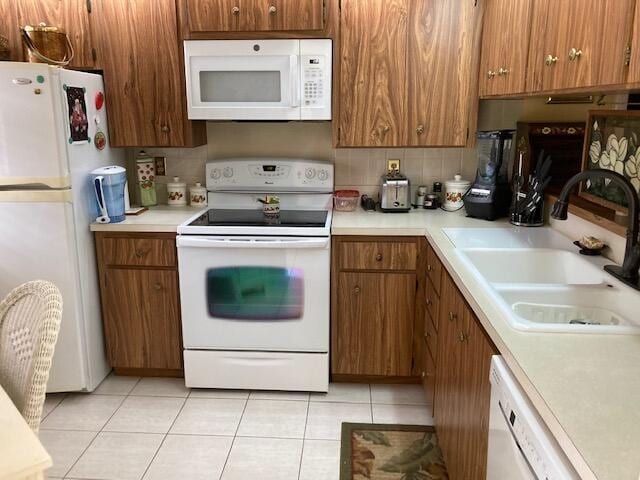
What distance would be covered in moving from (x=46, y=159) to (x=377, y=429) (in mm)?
1940

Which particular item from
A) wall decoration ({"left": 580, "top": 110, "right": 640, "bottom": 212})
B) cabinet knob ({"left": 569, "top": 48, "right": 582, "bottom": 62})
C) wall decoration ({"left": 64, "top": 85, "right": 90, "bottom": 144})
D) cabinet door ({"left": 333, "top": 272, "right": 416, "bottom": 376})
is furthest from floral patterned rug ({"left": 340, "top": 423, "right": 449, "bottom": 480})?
wall decoration ({"left": 64, "top": 85, "right": 90, "bottom": 144})

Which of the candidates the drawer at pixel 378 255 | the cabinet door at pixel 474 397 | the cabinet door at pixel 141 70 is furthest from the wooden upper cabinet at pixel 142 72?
the cabinet door at pixel 474 397

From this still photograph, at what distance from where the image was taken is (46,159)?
2479 mm

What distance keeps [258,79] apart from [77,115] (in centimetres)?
87

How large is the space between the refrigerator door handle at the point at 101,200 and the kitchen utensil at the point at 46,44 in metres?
0.58

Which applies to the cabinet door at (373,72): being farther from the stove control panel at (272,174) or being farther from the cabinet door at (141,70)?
the cabinet door at (141,70)

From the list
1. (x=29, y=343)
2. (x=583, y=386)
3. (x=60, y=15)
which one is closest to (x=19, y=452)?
(x=29, y=343)

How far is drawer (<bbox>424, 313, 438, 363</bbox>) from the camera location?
241 cm

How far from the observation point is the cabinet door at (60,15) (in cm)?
269

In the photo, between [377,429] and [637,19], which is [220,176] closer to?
[377,429]

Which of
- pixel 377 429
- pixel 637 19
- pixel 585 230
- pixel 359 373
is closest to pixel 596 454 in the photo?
pixel 637 19

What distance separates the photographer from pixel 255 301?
8.92 feet

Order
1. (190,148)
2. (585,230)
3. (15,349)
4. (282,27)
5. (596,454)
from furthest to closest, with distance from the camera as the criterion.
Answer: (190,148), (282,27), (585,230), (15,349), (596,454)

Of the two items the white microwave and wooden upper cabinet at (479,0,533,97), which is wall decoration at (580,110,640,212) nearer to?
wooden upper cabinet at (479,0,533,97)
